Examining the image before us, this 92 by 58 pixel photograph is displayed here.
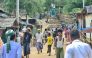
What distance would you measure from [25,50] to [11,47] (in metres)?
9.97

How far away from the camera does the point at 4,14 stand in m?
32.3

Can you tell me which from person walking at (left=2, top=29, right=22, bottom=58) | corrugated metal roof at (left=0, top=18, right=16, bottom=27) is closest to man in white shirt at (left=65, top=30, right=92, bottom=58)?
person walking at (left=2, top=29, right=22, bottom=58)

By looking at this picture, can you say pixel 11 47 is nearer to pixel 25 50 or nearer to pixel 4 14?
pixel 25 50

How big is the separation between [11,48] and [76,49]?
2094 millimetres

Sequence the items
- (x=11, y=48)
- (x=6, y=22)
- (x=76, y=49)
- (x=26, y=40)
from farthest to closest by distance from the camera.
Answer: (x=6, y=22) < (x=26, y=40) < (x=11, y=48) < (x=76, y=49)

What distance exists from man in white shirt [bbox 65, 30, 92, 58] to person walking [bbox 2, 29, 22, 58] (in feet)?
5.95

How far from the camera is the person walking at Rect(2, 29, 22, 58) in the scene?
8.82 m

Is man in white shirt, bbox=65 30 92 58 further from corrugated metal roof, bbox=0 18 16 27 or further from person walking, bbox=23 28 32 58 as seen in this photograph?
corrugated metal roof, bbox=0 18 16 27

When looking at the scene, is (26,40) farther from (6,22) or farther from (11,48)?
(6,22)

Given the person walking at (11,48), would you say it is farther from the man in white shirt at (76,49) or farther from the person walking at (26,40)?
the person walking at (26,40)

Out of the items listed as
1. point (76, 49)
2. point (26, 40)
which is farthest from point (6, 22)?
point (76, 49)

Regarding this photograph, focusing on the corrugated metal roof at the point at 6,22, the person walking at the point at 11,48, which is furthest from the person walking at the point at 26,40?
the person walking at the point at 11,48

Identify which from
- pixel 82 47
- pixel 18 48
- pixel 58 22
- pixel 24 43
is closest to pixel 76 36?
pixel 82 47

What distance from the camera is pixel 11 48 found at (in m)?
8.99
